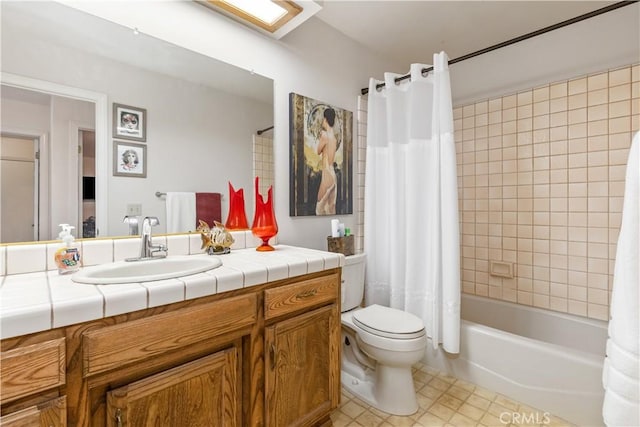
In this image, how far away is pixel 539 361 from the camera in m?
1.52

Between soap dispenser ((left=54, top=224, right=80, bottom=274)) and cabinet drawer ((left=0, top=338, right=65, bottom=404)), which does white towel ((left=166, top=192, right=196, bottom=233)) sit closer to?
soap dispenser ((left=54, top=224, right=80, bottom=274))

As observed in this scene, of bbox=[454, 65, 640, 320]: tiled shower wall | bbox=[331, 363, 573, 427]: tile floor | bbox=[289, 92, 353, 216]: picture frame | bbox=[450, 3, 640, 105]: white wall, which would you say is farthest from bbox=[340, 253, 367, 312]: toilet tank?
bbox=[450, 3, 640, 105]: white wall

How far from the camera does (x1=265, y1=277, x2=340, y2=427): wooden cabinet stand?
1.14 meters

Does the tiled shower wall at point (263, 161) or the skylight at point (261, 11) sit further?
the tiled shower wall at point (263, 161)

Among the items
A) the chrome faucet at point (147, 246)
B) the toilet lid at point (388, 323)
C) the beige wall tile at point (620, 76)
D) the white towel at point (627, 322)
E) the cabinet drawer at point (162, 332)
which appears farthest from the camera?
the beige wall tile at point (620, 76)

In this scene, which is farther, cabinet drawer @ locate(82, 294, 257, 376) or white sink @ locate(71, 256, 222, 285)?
white sink @ locate(71, 256, 222, 285)

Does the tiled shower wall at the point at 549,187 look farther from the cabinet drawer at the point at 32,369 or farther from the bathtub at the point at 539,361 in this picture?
the cabinet drawer at the point at 32,369

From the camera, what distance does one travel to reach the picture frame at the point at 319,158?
184 cm

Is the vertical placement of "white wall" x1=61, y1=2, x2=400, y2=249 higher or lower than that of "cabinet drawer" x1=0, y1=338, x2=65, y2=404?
higher

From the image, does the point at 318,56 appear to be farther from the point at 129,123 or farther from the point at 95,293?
the point at 95,293

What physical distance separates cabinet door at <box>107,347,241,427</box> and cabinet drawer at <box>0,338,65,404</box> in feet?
0.51

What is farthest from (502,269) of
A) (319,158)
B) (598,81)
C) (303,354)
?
(303,354)

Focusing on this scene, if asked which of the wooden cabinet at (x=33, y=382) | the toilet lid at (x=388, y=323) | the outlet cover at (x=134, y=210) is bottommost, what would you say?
the toilet lid at (x=388, y=323)

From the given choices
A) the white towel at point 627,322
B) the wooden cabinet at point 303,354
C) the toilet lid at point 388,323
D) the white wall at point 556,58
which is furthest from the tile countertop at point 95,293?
the white wall at point 556,58
